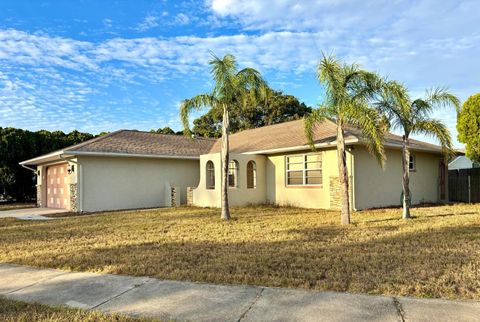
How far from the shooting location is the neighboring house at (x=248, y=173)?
51.3 ft

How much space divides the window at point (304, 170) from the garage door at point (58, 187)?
37.8 ft

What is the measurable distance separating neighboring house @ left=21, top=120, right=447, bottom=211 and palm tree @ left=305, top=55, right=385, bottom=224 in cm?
305

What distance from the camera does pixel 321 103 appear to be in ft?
37.7

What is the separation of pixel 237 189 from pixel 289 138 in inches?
139

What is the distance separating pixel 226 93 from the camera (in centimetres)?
1273

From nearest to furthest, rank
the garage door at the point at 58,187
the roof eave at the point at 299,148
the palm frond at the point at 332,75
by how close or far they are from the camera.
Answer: the palm frond at the point at 332,75 < the roof eave at the point at 299,148 < the garage door at the point at 58,187

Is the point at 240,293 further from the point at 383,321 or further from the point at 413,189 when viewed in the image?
the point at 413,189

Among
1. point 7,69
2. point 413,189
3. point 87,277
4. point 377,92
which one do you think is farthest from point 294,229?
point 7,69

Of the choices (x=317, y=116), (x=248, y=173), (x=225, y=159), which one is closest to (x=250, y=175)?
(x=248, y=173)

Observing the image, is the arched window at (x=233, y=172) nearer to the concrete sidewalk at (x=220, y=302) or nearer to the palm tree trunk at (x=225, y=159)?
the palm tree trunk at (x=225, y=159)

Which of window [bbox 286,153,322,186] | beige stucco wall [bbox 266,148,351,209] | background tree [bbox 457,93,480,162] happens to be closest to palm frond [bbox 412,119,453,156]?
beige stucco wall [bbox 266,148,351,209]

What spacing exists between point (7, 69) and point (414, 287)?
59.3ft

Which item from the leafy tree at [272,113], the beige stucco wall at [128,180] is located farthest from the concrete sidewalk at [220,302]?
the leafy tree at [272,113]

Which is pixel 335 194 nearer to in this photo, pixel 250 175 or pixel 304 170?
pixel 304 170
